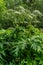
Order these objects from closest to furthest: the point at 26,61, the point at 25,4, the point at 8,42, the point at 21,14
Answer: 1. the point at 26,61
2. the point at 8,42
3. the point at 21,14
4. the point at 25,4

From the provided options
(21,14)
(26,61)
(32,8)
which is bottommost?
(32,8)


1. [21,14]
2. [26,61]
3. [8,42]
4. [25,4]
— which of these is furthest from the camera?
[25,4]

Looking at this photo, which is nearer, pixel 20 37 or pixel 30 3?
pixel 20 37

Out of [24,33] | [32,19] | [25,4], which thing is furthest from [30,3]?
[24,33]

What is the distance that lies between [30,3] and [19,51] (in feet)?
25.9

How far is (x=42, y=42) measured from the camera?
3.62 meters

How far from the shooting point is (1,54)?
357cm

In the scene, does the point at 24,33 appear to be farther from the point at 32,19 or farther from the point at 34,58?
the point at 32,19

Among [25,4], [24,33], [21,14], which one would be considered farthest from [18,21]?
[24,33]

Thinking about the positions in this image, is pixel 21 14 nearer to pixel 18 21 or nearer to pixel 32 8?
pixel 18 21

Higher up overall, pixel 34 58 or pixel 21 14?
pixel 34 58

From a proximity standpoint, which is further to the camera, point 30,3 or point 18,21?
point 30,3

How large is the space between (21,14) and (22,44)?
483 centimetres

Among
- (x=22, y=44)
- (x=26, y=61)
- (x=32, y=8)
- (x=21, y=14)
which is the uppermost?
(x=22, y=44)
